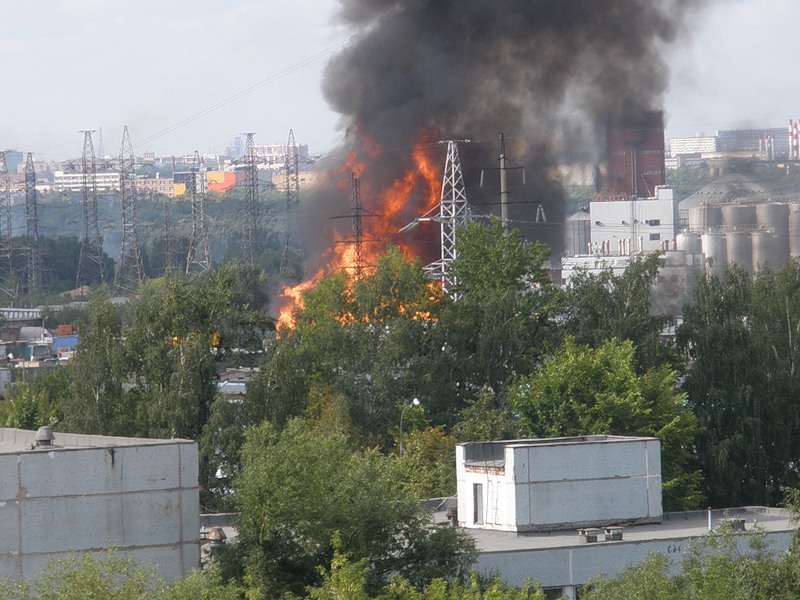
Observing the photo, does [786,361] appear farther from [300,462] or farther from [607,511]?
[300,462]

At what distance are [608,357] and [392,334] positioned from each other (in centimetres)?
556

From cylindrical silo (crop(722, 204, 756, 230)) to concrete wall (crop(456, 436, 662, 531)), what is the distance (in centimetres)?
8422

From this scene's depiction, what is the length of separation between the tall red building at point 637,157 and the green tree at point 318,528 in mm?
67353

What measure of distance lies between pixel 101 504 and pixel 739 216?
302ft

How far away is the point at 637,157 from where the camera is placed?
341 ft

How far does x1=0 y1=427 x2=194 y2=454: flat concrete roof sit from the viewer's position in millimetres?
20719

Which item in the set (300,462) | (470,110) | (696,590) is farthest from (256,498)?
(470,110)

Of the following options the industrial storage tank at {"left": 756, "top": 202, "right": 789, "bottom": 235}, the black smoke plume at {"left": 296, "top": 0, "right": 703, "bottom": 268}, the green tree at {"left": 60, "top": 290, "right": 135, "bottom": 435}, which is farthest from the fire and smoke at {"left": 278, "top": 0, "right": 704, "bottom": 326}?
the industrial storage tank at {"left": 756, "top": 202, "right": 789, "bottom": 235}

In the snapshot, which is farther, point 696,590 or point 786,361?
point 786,361

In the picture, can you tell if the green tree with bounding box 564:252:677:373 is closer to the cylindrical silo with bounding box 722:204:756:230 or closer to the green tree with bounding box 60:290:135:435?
the green tree with bounding box 60:290:135:435

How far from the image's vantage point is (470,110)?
60.7 meters

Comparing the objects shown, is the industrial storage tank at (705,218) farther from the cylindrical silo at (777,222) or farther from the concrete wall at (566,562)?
the concrete wall at (566,562)

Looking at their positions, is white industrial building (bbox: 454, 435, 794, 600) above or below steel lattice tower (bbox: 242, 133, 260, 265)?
below

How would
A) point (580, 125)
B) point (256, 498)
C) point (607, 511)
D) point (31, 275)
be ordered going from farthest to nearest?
point (31, 275), point (580, 125), point (607, 511), point (256, 498)
